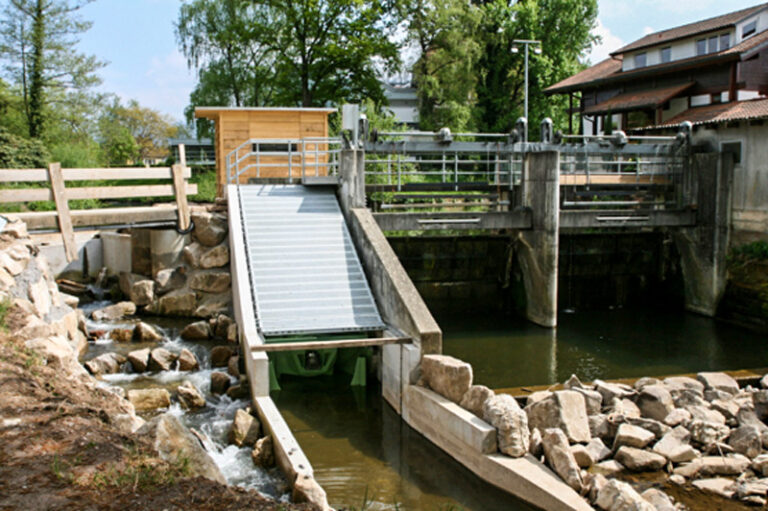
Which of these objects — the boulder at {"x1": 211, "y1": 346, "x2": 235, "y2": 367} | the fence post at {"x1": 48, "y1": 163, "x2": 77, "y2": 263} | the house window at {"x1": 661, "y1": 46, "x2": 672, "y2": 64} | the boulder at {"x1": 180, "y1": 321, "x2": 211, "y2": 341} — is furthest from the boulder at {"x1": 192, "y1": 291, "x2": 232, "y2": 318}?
the house window at {"x1": 661, "y1": 46, "x2": 672, "y2": 64}

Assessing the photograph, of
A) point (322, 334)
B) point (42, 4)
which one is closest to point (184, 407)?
point (322, 334)

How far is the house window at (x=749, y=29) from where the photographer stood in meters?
28.9

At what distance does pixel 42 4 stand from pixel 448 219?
25.2 metres

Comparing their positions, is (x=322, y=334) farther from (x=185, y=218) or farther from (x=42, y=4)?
(x=42, y=4)

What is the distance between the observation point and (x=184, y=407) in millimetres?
12109

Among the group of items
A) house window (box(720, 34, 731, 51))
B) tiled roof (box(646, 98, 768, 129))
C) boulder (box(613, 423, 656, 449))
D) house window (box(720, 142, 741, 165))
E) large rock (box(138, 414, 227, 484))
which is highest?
house window (box(720, 34, 731, 51))

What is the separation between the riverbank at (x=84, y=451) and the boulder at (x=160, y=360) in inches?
163

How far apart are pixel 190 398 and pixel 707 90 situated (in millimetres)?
25243

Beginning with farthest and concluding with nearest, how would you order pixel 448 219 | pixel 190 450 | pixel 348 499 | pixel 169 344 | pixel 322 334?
pixel 448 219, pixel 169 344, pixel 322 334, pixel 348 499, pixel 190 450

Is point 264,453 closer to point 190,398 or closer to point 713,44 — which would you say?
point 190,398

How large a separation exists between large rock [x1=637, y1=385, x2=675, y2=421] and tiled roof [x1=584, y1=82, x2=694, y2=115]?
826 inches

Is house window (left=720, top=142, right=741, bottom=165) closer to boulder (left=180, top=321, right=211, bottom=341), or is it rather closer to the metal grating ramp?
the metal grating ramp

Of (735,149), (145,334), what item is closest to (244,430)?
(145,334)

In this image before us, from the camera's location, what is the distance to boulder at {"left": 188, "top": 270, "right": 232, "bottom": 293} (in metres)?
17.2
